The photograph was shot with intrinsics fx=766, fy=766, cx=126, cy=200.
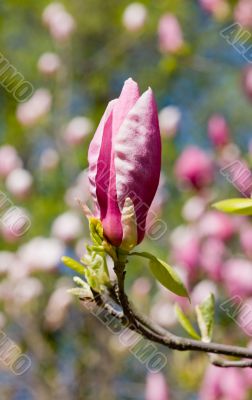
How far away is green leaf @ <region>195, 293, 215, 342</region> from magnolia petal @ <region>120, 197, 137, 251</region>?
4.9 inches

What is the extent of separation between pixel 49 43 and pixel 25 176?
4520 mm

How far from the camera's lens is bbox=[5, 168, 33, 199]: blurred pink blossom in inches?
124

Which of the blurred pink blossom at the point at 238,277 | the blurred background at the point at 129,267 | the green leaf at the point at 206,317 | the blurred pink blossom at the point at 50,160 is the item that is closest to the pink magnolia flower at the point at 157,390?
the blurred background at the point at 129,267

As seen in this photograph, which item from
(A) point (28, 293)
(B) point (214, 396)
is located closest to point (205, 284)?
(B) point (214, 396)

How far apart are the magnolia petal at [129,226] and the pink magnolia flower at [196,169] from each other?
1789 mm

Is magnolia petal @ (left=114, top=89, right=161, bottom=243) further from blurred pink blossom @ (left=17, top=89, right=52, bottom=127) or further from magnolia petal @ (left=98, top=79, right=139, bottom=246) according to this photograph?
blurred pink blossom @ (left=17, top=89, right=52, bottom=127)

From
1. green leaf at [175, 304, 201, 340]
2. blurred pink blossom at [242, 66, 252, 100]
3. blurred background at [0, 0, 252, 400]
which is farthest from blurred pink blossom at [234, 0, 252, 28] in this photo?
green leaf at [175, 304, 201, 340]

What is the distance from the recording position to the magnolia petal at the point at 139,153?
0.69m

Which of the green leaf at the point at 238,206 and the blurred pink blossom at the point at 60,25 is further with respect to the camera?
the blurred pink blossom at the point at 60,25

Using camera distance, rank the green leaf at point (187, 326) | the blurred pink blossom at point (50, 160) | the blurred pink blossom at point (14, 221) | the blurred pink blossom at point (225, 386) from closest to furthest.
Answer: the green leaf at point (187, 326) < the blurred pink blossom at point (225, 386) < the blurred pink blossom at point (14, 221) < the blurred pink blossom at point (50, 160)

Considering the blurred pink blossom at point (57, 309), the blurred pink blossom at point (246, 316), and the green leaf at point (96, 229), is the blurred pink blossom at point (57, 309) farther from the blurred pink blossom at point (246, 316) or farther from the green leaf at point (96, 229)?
the green leaf at point (96, 229)

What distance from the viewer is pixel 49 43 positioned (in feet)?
24.5

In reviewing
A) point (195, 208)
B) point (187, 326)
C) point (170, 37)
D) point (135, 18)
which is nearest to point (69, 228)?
point (195, 208)

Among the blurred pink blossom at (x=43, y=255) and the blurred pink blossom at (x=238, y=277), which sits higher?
the blurred pink blossom at (x=43, y=255)
